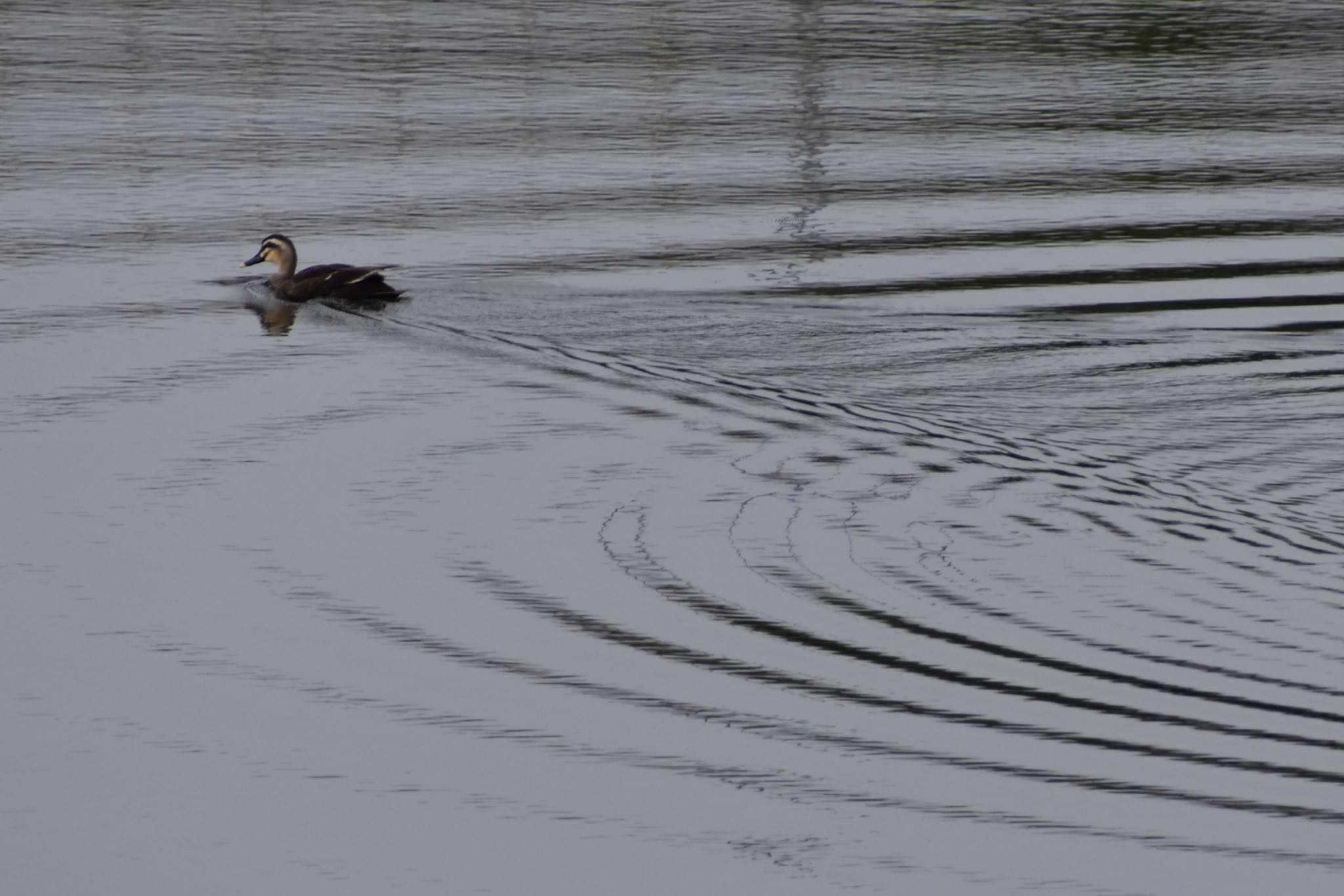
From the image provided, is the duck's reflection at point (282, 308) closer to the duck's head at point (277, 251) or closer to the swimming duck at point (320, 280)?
the swimming duck at point (320, 280)

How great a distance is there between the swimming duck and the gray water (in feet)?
0.49

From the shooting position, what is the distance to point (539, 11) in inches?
1276

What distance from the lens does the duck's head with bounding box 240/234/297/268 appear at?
51.9 ft

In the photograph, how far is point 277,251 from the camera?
15.8 metres

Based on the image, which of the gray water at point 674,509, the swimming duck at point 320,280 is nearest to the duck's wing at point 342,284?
the swimming duck at point 320,280

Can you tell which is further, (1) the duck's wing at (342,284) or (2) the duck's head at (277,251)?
(2) the duck's head at (277,251)

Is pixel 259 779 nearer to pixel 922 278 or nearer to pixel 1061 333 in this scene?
pixel 1061 333

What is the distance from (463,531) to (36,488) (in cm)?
214

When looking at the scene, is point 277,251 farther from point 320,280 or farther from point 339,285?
point 339,285

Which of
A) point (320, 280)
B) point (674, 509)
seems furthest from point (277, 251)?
point (674, 509)

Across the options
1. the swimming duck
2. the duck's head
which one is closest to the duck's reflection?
the swimming duck

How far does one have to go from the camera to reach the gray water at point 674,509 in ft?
24.0

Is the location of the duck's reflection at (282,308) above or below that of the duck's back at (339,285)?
below

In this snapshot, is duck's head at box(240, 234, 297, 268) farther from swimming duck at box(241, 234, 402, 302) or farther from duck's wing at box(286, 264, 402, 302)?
duck's wing at box(286, 264, 402, 302)
